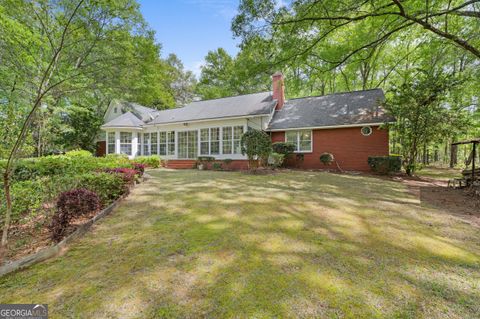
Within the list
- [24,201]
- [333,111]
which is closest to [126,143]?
[24,201]

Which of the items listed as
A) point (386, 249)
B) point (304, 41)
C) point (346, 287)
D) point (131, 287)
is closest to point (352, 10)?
point (304, 41)

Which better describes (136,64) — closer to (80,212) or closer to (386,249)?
(80,212)

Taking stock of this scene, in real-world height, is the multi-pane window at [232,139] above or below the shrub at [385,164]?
above

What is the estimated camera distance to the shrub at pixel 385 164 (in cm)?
1093

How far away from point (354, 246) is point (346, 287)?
119 centimetres

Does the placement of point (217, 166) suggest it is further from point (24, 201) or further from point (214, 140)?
point (24, 201)

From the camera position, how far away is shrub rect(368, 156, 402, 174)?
1093 cm

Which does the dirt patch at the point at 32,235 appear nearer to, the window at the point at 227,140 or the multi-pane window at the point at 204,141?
the window at the point at 227,140

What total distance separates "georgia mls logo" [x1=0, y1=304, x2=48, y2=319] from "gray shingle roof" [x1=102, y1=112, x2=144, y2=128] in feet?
57.3

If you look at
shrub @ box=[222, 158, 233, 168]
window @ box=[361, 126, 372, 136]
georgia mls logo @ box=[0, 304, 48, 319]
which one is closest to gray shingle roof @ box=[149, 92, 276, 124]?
shrub @ box=[222, 158, 233, 168]

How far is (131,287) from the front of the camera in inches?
96.3

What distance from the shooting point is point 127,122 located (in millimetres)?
18328

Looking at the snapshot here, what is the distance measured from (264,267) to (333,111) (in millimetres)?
14008

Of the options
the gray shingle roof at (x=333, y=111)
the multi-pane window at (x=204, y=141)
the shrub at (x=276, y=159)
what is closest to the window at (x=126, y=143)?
the multi-pane window at (x=204, y=141)
